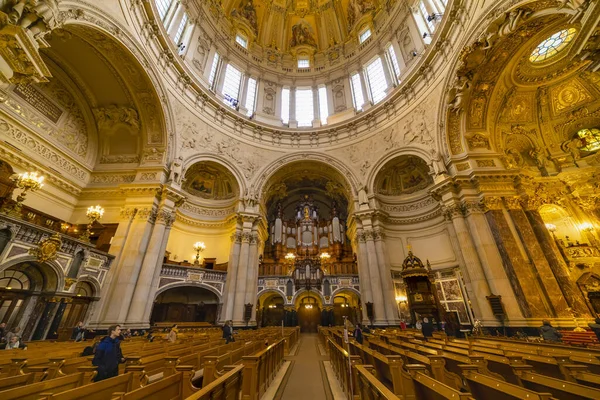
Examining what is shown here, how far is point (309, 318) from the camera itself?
58.9ft

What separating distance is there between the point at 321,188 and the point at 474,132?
12.1 metres

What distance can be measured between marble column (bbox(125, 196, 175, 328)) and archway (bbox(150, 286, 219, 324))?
→ 3.18 meters

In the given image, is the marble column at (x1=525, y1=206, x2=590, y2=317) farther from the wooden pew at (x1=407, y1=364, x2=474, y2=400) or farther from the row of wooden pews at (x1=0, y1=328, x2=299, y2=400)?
the row of wooden pews at (x1=0, y1=328, x2=299, y2=400)

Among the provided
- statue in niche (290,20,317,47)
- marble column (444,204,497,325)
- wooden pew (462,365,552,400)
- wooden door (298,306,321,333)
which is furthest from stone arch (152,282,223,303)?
statue in niche (290,20,317,47)

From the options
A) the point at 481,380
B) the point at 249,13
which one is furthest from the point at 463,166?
the point at 249,13

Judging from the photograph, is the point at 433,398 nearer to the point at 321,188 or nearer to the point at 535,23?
the point at 535,23

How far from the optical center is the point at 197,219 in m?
15.8

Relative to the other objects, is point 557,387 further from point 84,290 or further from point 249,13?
point 249,13

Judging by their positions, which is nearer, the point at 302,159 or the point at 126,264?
the point at 126,264

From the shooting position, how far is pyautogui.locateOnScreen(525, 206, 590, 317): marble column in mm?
8780

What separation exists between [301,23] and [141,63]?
712 inches

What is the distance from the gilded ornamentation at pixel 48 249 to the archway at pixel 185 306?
703 cm

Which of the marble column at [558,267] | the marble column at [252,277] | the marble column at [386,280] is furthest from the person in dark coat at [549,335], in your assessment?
the marble column at [252,277]

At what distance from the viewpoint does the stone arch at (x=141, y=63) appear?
25.2ft
